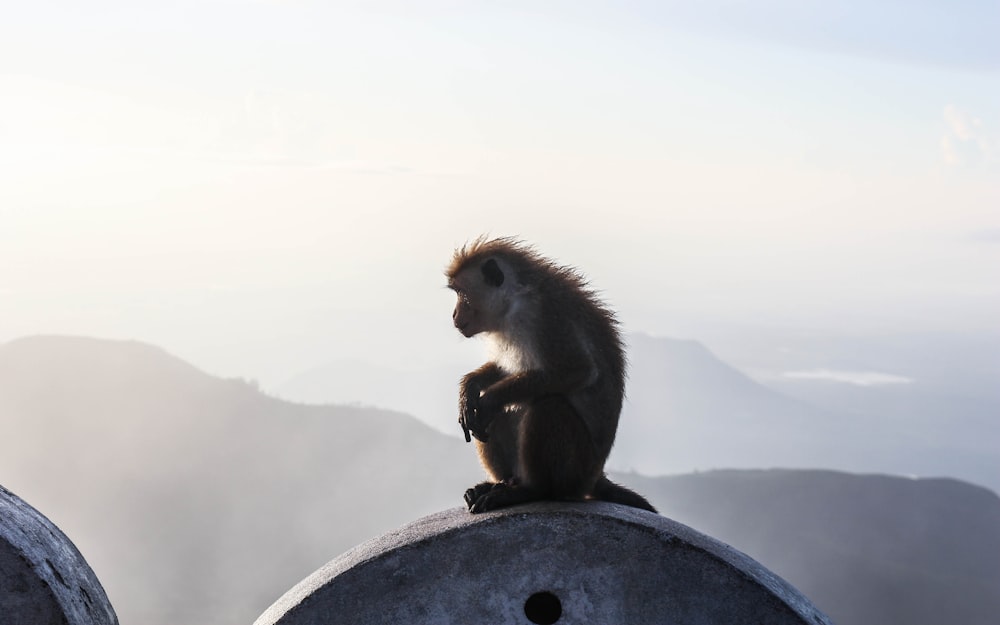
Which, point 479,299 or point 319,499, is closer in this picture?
point 479,299

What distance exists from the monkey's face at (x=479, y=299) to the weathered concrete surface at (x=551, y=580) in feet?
3.05

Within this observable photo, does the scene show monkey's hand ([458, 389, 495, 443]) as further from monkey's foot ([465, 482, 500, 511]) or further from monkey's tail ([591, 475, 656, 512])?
monkey's tail ([591, 475, 656, 512])

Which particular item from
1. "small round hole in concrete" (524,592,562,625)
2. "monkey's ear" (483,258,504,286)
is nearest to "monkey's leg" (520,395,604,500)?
"small round hole in concrete" (524,592,562,625)

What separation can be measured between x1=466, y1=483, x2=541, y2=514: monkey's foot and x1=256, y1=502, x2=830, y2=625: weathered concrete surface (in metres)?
0.20

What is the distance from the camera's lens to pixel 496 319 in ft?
16.2

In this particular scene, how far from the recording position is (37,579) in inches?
167

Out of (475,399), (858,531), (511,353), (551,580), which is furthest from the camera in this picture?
(858,531)

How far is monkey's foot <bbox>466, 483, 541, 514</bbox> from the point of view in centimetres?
468

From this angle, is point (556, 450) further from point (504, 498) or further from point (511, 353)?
point (511, 353)

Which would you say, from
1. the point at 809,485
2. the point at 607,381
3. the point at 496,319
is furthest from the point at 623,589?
the point at 809,485

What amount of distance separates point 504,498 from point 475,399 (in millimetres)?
441

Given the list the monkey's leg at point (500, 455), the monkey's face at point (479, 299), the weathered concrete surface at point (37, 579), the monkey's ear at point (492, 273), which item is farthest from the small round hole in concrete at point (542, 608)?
the weathered concrete surface at point (37, 579)

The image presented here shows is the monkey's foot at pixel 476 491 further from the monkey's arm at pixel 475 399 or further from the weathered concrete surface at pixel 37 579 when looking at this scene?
the weathered concrete surface at pixel 37 579

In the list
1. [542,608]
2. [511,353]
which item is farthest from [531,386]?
[542,608]
